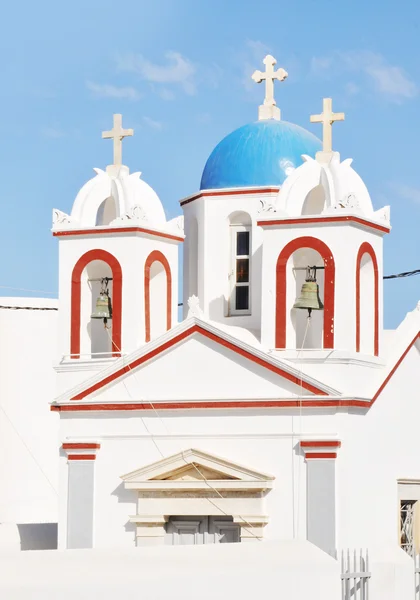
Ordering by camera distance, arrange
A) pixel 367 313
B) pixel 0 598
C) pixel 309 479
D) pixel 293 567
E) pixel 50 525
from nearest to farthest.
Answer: pixel 0 598 < pixel 293 567 < pixel 309 479 < pixel 367 313 < pixel 50 525

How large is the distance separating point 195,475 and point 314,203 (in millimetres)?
4723

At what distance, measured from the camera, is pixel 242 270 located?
21375 millimetres

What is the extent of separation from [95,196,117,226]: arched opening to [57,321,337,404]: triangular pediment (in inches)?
122

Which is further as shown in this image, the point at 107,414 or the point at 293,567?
the point at 107,414

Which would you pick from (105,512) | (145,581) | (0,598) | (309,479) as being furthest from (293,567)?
(105,512)

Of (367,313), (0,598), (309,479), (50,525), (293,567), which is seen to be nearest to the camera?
(0,598)

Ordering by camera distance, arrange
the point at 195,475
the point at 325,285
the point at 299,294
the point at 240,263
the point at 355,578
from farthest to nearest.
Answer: the point at 240,263
the point at 299,294
the point at 325,285
the point at 195,475
the point at 355,578

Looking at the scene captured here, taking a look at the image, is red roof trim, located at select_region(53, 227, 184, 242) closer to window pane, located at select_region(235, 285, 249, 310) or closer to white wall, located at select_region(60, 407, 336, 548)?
window pane, located at select_region(235, 285, 249, 310)

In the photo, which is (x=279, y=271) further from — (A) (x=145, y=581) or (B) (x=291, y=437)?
(A) (x=145, y=581)

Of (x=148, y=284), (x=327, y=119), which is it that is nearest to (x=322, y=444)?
(x=148, y=284)

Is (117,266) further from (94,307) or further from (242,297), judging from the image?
(242,297)

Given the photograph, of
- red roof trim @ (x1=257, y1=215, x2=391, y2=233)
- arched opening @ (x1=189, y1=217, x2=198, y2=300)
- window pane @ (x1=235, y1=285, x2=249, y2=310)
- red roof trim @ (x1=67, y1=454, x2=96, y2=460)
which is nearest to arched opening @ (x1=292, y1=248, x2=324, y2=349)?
red roof trim @ (x1=257, y1=215, x2=391, y2=233)

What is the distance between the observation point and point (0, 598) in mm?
10867

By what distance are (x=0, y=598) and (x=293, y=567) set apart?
3.44 metres
